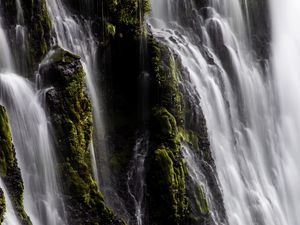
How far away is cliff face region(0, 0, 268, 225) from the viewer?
17.3 meters

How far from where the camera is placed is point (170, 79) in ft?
67.8

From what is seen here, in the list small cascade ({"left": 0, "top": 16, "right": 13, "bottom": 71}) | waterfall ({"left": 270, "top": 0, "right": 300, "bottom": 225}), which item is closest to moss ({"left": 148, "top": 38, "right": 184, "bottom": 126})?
small cascade ({"left": 0, "top": 16, "right": 13, "bottom": 71})

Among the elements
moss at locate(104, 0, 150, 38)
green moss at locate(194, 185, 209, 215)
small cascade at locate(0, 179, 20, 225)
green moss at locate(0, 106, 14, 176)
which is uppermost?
moss at locate(104, 0, 150, 38)

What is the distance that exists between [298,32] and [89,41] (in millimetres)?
18627

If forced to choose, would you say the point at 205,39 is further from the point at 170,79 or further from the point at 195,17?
the point at 170,79

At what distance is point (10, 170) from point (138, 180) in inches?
214

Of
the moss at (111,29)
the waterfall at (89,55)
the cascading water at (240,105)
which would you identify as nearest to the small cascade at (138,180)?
the waterfall at (89,55)

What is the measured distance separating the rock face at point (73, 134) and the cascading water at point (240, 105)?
4.79 metres

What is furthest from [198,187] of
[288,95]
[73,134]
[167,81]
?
[288,95]

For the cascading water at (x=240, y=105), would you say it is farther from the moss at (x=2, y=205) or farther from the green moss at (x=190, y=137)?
the moss at (x=2, y=205)

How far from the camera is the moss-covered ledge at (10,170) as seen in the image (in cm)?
1455

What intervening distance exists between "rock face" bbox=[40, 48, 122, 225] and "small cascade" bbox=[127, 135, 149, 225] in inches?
63.2

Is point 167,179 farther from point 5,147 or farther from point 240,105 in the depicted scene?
point 240,105

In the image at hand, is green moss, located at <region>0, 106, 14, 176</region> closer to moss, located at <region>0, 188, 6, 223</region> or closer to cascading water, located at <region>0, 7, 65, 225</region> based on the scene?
moss, located at <region>0, 188, 6, 223</region>
